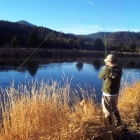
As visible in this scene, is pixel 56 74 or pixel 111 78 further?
pixel 56 74

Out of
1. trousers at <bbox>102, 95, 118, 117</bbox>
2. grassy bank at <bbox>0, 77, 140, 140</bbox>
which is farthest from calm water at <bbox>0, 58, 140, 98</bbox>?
trousers at <bbox>102, 95, 118, 117</bbox>

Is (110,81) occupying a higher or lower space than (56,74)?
higher

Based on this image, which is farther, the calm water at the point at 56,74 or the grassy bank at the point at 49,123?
the calm water at the point at 56,74

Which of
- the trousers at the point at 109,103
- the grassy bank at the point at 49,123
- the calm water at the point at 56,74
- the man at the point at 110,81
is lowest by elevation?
the calm water at the point at 56,74

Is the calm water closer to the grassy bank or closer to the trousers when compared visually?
the grassy bank

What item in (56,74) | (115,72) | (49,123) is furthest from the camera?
(56,74)

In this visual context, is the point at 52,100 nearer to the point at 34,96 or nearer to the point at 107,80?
the point at 34,96

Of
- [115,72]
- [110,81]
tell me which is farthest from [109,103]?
[115,72]

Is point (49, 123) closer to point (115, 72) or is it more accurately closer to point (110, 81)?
point (110, 81)

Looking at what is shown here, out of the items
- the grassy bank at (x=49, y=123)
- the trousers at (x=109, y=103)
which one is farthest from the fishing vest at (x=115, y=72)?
the grassy bank at (x=49, y=123)

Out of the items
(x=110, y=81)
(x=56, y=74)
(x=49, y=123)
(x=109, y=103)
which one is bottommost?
(x=56, y=74)

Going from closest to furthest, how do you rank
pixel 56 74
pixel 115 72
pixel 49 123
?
pixel 115 72 → pixel 49 123 → pixel 56 74

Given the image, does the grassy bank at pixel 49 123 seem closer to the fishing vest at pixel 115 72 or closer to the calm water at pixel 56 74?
the fishing vest at pixel 115 72

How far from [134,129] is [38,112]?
1.88 meters
